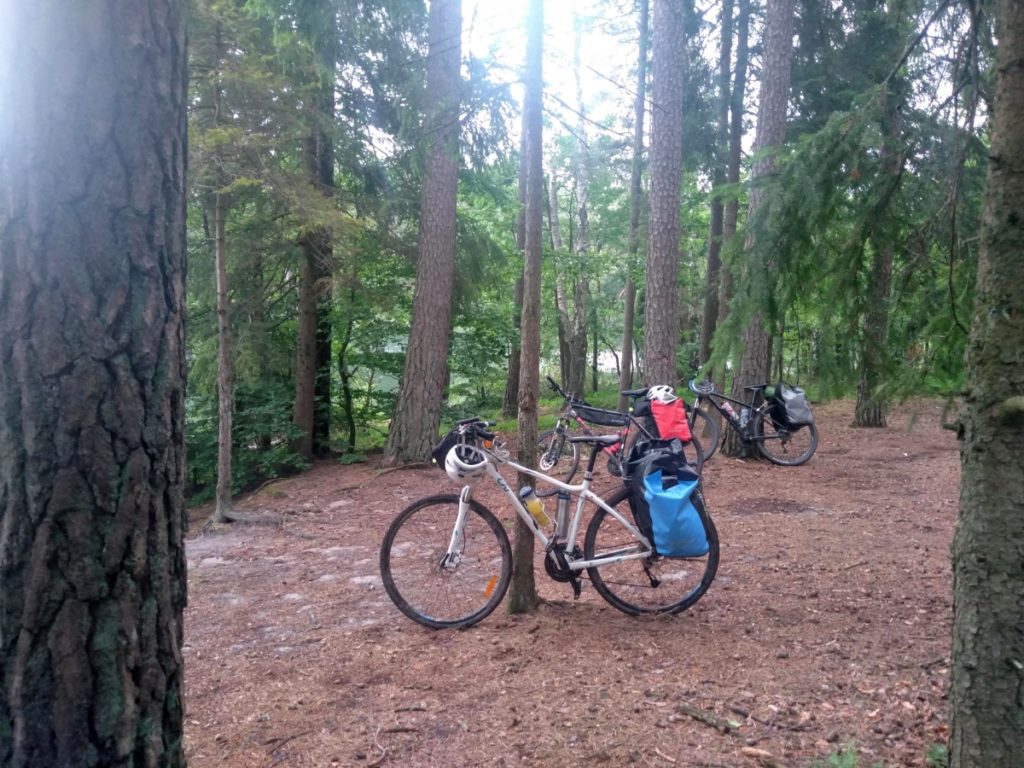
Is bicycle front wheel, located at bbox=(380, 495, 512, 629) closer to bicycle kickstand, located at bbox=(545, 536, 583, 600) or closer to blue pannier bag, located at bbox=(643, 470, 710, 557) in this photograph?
bicycle kickstand, located at bbox=(545, 536, 583, 600)

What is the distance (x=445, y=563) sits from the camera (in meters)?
4.21

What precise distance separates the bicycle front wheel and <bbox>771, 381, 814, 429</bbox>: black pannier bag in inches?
222

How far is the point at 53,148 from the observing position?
67.5 inches

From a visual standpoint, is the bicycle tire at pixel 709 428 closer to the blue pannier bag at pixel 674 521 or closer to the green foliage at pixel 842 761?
the blue pannier bag at pixel 674 521

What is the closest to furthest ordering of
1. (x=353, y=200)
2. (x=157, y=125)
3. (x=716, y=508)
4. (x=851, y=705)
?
(x=157, y=125) → (x=851, y=705) → (x=716, y=508) → (x=353, y=200)

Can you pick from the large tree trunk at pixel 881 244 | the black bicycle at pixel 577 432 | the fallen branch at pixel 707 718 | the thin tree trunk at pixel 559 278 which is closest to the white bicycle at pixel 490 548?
the fallen branch at pixel 707 718

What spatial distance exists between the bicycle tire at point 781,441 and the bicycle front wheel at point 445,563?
565 centimetres

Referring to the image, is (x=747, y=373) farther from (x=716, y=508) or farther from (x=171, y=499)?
(x=171, y=499)

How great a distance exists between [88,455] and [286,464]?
9.95 m

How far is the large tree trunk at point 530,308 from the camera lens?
156 inches

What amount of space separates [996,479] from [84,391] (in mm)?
2452

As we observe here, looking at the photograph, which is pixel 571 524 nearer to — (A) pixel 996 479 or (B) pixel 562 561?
(B) pixel 562 561

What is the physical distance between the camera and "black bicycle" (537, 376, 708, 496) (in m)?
6.86

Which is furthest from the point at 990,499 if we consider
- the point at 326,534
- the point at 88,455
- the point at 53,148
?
the point at 326,534
